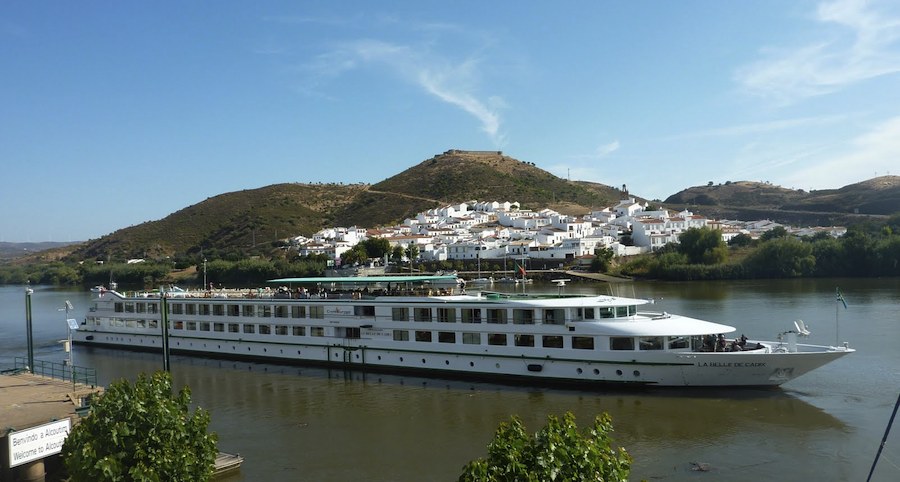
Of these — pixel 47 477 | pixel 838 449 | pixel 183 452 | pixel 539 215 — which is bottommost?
pixel 838 449

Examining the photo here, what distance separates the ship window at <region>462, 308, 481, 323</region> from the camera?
2425cm

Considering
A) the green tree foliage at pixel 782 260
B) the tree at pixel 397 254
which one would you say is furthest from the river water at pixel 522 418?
the tree at pixel 397 254

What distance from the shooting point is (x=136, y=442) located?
1055cm

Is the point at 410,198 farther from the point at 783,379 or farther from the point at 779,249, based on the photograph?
the point at 783,379

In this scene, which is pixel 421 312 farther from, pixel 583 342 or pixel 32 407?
pixel 32 407

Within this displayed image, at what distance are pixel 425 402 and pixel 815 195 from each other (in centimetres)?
16510

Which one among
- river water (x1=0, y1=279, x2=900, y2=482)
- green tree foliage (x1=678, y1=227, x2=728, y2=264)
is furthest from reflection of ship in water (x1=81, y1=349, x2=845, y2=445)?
green tree foliage (x1=678, y1=227, x2=728, y2=264)

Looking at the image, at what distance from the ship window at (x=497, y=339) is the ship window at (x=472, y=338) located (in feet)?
1.50

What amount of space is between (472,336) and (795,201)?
15268 cm

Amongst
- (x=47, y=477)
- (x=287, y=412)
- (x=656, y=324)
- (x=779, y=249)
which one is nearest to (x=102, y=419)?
(x=47, y=477)

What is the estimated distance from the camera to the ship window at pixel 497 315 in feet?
77.9

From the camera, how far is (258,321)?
30094 mm

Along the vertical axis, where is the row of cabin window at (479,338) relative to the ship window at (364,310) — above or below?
below

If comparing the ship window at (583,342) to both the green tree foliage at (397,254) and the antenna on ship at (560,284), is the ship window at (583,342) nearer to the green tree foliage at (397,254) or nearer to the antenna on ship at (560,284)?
the antenna on ship at (560,284)
